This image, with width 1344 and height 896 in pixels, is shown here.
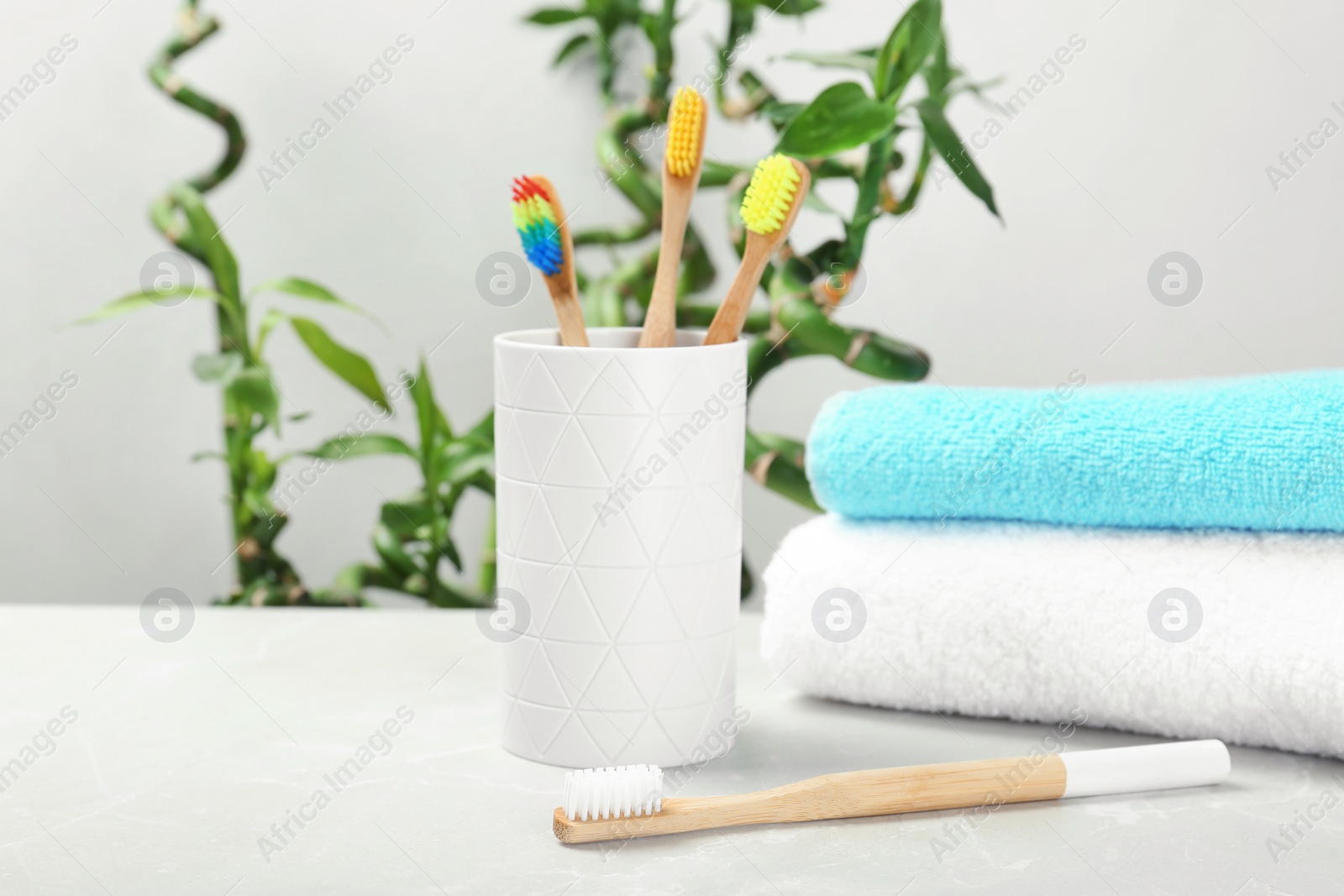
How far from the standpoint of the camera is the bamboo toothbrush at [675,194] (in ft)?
1.60

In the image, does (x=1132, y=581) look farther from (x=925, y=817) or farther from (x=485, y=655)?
(x=485, y=655)

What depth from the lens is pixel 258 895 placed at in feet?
1.31

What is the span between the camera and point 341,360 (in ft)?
3.01

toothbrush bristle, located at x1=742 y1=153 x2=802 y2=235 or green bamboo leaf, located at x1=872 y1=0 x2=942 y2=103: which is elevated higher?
green bamboo leaf, located at x1=872 y1=0 x2=942 y2=103

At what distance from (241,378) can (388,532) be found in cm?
17

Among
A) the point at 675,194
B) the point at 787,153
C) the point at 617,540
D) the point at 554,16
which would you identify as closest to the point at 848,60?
the point at 787,153

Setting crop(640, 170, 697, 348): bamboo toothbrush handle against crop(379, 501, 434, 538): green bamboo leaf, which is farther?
crop(379, 501, 434, 538): green bamboo leaf

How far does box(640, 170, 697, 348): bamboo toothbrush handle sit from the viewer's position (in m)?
0.51

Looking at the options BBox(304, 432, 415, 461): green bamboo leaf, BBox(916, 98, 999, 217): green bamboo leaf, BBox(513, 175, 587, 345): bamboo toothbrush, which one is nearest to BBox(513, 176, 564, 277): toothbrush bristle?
BBox(513, 175, 587, 345): bamboo toothbrush

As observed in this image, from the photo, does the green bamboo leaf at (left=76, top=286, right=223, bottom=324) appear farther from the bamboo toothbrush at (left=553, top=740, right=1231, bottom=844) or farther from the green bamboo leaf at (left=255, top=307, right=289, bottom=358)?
the bamboo toothbrush at (left=553, top=740, right=1231, bottom=844)

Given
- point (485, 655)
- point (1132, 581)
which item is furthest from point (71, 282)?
point (1132, 581)

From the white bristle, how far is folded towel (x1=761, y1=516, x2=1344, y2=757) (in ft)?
0.51

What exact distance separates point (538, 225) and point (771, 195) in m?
0.10

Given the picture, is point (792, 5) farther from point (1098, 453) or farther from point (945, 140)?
point (1098, 453)
